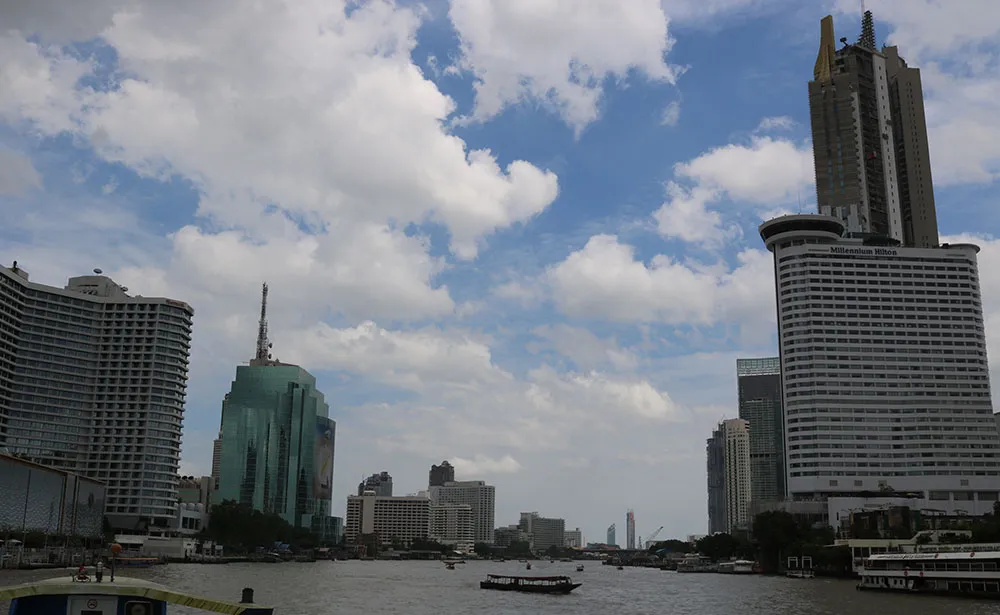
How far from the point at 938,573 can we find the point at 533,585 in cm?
5170

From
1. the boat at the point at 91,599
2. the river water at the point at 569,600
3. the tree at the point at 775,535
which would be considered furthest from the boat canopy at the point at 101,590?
the tree at the point at 775,535

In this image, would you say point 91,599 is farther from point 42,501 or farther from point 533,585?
point 42,501

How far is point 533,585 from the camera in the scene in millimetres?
127500

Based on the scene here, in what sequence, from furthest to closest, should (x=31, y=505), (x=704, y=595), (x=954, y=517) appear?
(x=954, y=517) < (x=31, y=505) < (x=704, y=595)

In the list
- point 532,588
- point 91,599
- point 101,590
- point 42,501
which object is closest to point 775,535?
point 532,588

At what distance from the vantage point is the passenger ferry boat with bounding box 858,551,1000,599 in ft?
331

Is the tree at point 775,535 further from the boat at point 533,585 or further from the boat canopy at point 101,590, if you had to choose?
the boat canopy at point 101,590

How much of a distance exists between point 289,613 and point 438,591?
46.8m

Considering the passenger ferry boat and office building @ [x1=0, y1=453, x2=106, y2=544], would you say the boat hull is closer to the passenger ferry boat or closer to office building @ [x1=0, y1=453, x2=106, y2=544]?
the passenger ferry boat

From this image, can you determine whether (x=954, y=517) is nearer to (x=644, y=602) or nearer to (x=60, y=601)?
(x=644, y=602)

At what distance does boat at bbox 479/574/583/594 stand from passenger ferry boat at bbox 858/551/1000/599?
40317 millimetres

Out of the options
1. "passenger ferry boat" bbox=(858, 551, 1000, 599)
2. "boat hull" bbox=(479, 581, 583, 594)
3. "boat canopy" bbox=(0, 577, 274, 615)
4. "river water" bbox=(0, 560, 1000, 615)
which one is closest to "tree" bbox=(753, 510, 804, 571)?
"river water" bbox=(0, 560, 1000, 615)

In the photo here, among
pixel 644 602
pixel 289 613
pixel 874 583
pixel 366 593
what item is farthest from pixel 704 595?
pixel 289 613

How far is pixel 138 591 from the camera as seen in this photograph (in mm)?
27547
